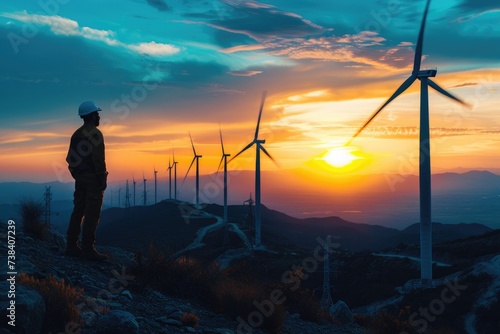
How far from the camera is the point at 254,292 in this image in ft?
43.2

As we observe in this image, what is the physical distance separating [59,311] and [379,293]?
52.5 m

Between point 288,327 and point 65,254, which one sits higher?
point 65,254

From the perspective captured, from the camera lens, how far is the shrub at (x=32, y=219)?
15.8 meters

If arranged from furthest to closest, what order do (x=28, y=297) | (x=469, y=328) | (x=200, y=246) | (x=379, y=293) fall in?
(x=200, y=246) → (x=379, y=293) → (x=469, y=328) → (x=28, y=297)

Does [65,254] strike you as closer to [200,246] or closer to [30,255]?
[30,255]

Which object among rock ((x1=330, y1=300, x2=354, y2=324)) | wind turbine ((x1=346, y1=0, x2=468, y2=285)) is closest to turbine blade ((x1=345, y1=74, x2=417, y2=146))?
wind turbine ((x1=346, y1=0, x2=468, y2=285))

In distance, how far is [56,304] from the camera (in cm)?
828

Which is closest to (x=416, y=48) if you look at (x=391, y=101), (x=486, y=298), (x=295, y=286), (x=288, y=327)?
(x=391, y=101)

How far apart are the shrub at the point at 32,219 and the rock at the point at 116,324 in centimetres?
805

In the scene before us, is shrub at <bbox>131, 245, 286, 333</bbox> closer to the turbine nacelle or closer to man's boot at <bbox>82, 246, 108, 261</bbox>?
man's boot at <bbox>82, 246, 108, 261</bbox>

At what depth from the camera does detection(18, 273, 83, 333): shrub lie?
8156 millimetres

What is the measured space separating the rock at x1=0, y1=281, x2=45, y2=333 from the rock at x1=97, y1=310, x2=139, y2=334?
99cm

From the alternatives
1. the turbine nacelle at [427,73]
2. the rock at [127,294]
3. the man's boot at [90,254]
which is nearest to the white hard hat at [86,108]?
the man's boot at [90,254]

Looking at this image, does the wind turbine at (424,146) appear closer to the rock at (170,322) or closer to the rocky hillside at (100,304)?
Answer: the rocky hillside at (100,304)
